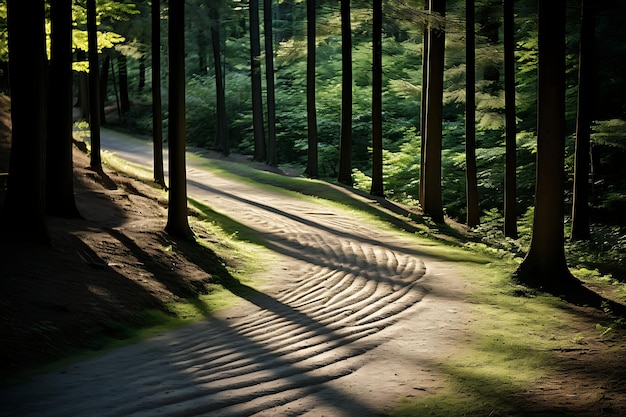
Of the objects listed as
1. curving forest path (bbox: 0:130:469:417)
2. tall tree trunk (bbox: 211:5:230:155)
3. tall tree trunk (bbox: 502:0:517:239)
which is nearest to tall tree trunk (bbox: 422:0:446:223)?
tall tree trunk (bbox: 502:0:517:239)

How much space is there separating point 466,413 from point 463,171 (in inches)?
953

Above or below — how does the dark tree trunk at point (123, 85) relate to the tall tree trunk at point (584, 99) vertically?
above

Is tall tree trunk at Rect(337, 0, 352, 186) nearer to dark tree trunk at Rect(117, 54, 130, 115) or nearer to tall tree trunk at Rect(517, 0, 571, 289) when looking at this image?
tall tree trunk at Rect(517, 0, 571, 289)

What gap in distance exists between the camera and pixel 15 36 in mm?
10578

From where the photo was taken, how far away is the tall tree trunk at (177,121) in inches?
514

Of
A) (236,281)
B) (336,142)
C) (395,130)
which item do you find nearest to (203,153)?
(336,142)

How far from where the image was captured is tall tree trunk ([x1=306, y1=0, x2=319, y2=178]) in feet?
86.4

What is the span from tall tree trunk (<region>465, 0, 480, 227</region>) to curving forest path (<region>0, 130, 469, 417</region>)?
6.85 metres

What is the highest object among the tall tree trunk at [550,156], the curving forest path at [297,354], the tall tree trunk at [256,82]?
the tall tree trunk at [256,82]

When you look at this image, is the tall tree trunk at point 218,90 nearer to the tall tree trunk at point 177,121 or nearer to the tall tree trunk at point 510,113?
the tall tree trunk at point 510,113

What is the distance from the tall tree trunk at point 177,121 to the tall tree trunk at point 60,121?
83.4 inches

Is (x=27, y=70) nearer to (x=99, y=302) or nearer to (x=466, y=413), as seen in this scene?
(x=99, y=302)

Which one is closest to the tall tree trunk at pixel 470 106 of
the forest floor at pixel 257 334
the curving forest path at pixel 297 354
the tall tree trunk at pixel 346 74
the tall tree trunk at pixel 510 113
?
the tall tree trunk at pixel 510 113

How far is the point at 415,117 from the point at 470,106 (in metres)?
16.9
